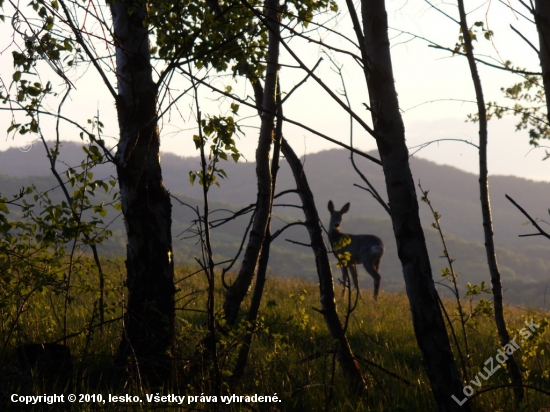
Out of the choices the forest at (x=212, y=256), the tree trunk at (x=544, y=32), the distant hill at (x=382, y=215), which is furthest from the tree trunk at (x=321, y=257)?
the distant hill at (x=382, y=215)

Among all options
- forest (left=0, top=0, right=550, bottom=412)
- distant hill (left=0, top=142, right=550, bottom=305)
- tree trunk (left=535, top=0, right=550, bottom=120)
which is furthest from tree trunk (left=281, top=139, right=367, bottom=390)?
distant hill (left=0, top=142, right=550, bottom=305)

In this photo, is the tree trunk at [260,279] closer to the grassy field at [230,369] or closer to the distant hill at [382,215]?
the grassy field at [230,369]

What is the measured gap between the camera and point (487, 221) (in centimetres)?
498

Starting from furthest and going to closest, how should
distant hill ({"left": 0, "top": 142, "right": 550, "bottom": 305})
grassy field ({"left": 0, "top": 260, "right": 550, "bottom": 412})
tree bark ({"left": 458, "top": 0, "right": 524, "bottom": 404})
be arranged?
distant hill ({"left": 0, "top": 142, "right": 550, "bottom": 305}), tree bark ({"left": 458, "top": 0, "right": 524, "bottom": 404}), grassy field ({"left": 0, "top": 260, "right": 550, "bottom": 412})

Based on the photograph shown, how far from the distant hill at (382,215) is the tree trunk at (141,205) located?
30.8m

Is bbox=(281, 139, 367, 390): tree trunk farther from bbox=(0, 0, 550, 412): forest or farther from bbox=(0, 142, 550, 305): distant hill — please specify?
bbox=(0, 142, 550, 305): distant hill

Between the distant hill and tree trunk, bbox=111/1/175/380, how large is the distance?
3082 centimetres

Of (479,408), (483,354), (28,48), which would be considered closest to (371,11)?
(28,48)

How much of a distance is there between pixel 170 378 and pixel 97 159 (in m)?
1.97

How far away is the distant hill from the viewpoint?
60562mm

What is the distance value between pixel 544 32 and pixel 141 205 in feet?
11.0

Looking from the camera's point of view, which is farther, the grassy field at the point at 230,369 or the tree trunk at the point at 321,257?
the tree trunk at the point at 321,257

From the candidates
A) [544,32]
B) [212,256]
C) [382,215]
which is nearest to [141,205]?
[212,256]

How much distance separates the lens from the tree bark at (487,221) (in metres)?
4.95
